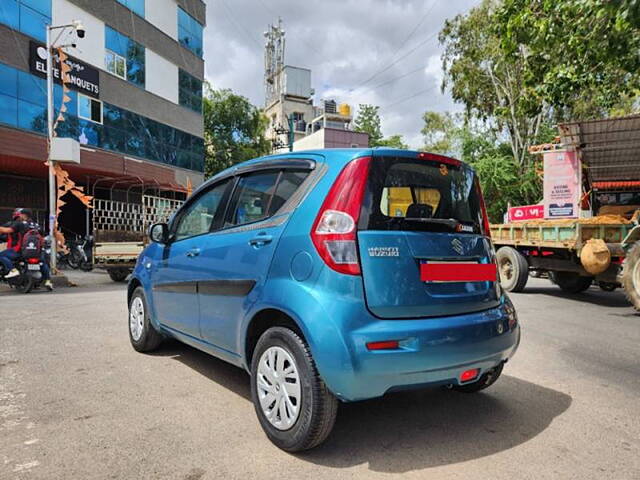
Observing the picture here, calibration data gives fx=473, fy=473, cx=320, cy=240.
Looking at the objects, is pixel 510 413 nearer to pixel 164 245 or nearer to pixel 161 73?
pixel 164 245

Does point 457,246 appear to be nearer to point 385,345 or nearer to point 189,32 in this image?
point 385,345

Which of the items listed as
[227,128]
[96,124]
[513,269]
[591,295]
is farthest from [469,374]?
[227,128]

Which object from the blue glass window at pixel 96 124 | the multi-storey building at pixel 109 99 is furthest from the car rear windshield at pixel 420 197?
the blue glass window at pixel 96 124

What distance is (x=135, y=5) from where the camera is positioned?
69.3 ft

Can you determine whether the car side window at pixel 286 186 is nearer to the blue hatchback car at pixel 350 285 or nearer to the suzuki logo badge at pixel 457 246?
the blue hatchback car at pixel 350 285

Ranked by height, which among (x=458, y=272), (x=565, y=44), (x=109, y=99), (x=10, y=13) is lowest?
(x=458, y=272)

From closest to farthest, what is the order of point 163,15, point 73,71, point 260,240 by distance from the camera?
point 260,240, point 73,71, point 163,15

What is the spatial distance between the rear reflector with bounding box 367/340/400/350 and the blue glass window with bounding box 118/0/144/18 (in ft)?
73.8

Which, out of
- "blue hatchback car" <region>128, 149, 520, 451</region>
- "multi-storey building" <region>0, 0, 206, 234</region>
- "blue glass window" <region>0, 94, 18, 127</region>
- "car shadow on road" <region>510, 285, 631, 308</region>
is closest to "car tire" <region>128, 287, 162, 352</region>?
"blue hatchback car" <region>128, 149, 520, 451</region>

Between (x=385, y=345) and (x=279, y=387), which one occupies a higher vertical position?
(x=385, y=345)

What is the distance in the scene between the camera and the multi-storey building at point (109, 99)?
15.6 meters

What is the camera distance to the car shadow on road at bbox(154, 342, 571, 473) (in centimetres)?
269

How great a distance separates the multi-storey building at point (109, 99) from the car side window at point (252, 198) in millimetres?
13761

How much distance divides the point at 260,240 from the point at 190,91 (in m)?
24.3
